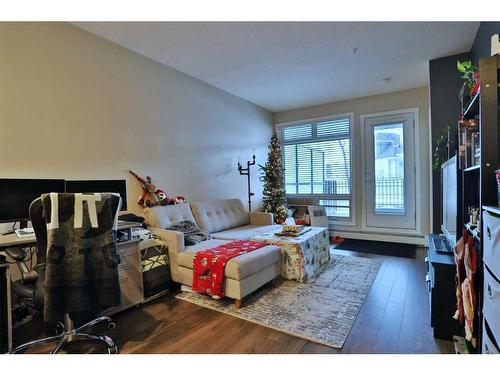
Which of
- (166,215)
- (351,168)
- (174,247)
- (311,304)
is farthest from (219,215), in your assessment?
(351,168)

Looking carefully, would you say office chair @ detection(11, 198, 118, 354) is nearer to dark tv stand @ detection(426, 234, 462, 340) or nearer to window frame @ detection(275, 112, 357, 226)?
dark tv stand @ detection(426, 234, 462, 340)

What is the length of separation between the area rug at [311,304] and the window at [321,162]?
2.25 metres

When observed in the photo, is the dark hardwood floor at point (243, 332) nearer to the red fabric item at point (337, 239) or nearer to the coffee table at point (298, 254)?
the coffee table at point (298, 254)

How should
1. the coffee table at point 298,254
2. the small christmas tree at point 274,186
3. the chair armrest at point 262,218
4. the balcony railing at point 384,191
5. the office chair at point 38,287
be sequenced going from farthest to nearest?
the small christmas tree at point 274,186 < the balcony railing at point 384,191 < the chair armrest at point 262,218 < the coffee table at point 298,254 < the office chair at point 38,287

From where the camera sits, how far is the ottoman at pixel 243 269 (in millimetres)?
2299

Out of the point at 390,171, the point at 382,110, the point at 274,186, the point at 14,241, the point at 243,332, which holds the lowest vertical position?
the point at 243,332

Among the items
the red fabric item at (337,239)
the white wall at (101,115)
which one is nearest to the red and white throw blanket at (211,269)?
the white wall at (101,115)

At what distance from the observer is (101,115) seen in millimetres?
2816

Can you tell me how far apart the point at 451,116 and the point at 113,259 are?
395 cm

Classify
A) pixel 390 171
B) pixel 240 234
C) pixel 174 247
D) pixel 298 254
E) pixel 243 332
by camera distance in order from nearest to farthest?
pixel 243 332 < pixel 174 247 < pixel 298 254 < pixel 240 234 < pixel 390 171

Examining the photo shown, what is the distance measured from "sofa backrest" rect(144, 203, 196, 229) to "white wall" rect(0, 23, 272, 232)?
0.31m

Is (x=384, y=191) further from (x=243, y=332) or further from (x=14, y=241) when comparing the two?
(x=14, y=241)

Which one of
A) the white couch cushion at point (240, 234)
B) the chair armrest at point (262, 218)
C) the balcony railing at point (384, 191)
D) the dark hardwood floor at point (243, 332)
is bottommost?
the dark hardwood floor at point (243, 332)

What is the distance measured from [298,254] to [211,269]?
0.96 meters
